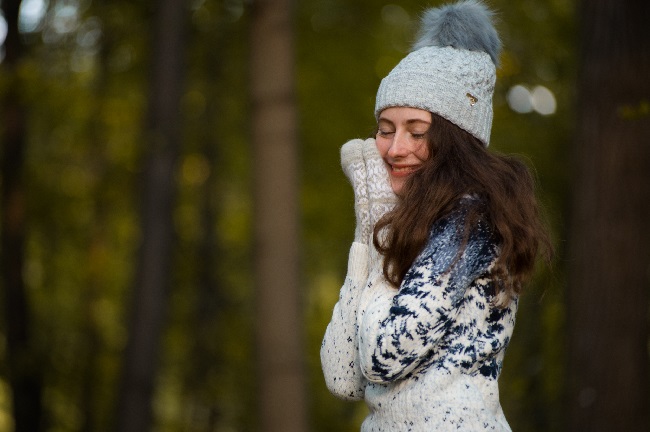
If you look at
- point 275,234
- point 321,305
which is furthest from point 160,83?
point 321,305

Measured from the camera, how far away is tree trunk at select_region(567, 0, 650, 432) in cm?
640

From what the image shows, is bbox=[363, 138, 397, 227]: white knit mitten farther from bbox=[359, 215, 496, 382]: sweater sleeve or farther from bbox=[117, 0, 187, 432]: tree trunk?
bbox=[117, 0, 187, 432]: tree trunk

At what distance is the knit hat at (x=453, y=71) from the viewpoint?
3.19 m

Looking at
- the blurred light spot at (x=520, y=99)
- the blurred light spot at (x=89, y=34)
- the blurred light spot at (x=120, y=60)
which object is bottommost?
the blurred light spot at (x=520, y=99)

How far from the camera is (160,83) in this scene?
8234 mm

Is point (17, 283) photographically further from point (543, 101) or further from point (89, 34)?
point (543, 101)

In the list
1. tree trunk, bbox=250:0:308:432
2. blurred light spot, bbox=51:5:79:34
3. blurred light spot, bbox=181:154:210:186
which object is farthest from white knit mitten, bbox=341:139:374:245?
blurred light spot, bbox=181:154:210:186

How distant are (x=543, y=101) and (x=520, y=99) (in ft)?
1.06

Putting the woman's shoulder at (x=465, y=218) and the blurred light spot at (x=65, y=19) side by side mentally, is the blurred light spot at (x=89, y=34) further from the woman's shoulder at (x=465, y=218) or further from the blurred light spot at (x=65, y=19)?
the woman's shoulder at (x=465, y=218)

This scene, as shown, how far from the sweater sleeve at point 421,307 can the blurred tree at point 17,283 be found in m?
8.58

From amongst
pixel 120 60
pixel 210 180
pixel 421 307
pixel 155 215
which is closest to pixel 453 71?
pixel 421 307

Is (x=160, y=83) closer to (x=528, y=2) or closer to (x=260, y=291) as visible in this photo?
(x=260, y=291)

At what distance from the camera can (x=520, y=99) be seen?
11180 millimetres

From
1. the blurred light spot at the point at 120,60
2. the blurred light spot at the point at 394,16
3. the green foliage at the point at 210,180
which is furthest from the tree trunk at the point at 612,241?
the blurred light spot at the point at 120,60
